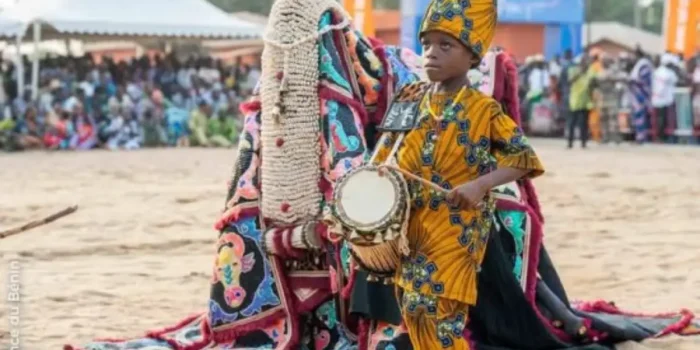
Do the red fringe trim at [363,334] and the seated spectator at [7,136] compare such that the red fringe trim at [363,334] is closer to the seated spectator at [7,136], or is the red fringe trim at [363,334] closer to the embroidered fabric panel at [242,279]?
the embroidered fabric panel at [242,279]

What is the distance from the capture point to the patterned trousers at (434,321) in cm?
399

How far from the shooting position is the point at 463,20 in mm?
4043

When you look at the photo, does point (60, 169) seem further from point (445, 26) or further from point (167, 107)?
point (445, 26)

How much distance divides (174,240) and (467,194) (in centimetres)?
595

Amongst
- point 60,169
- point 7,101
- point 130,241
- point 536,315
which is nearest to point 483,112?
point 536,315

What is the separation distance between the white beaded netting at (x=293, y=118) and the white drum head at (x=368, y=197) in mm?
1146

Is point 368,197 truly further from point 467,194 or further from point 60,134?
point 60,134

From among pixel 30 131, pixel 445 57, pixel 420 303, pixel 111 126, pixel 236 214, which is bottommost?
pixel 111 126

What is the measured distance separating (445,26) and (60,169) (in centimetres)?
1376

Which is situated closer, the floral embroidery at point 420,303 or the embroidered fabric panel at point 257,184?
the floral embroidery at point 420,303

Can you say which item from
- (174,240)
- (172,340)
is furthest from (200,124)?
(172,340)

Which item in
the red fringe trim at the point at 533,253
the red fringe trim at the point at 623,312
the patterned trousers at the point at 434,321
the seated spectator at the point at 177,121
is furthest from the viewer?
the seated spectator at the point at 177,121

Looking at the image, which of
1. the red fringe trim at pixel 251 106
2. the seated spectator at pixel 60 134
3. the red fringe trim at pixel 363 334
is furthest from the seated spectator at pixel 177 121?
the red fringe trim at pixel 363 334

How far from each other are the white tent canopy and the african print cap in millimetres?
18330
